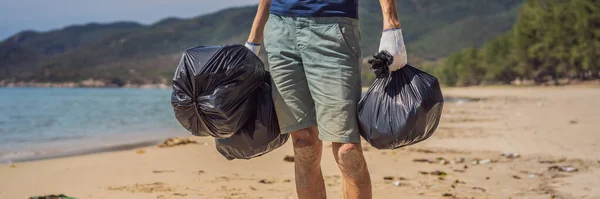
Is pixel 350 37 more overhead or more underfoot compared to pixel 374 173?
more overhead

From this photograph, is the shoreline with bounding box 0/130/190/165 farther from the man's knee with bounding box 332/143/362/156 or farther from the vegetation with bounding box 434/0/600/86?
the vegetation with bounding box 434/0/600/86

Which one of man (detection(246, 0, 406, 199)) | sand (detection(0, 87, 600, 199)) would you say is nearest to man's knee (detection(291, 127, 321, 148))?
man (detection(246, 0, 406, 199))

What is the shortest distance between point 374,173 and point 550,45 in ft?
152

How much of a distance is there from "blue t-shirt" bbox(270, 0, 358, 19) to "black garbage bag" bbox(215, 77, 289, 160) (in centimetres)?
46

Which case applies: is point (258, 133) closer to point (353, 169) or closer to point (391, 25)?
point (353, 169)

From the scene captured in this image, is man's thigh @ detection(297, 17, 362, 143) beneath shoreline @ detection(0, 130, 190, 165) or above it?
above

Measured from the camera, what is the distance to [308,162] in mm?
2828

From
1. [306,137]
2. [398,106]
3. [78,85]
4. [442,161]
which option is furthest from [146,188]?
[78,85]

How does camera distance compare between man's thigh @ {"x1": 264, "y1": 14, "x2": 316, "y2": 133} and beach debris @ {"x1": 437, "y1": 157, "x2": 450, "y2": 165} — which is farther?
beach debris @ {"x1": 437, "y1": 157, "x2": 450, "y2": 165}

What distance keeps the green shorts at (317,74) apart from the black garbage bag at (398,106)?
8 cm

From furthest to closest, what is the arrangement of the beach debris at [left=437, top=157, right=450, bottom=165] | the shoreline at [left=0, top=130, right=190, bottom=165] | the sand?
the shoreline at [left=0, top=130, right=190, bottom=165], the beach debris at [left=437, top=157, right=450, bottom=165], the sand

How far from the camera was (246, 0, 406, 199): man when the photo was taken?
2.52 m

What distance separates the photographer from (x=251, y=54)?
2.80 meters

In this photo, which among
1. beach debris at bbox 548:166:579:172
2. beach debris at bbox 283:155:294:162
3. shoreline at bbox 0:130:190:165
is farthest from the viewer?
shoreline at bbox 0:130:190:165
